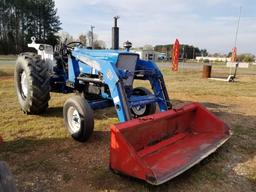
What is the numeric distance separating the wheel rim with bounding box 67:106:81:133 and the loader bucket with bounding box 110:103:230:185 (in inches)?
51.3

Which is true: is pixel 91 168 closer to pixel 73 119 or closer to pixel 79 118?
pixel 79 118

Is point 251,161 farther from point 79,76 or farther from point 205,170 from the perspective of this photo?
point 79,76

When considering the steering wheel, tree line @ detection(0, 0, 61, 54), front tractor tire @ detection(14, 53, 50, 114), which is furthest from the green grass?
tree line @ detection(0, 0, 61, 54)

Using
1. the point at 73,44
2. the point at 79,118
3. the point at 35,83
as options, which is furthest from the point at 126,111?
the point at 73,44

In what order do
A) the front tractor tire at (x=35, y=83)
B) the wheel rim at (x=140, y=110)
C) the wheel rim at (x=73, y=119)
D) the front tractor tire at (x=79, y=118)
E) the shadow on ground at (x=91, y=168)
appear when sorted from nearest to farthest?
the shadow on ground at (x=91, y=168) → the front tractor tire at (x=79, y=118) → the wheel rim at (x=73, y=119) → the front tractor tire at (x=35, y=83) → the wheel rim at (x=140, y=110)

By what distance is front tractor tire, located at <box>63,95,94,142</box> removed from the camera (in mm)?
4227

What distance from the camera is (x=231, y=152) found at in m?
4.21

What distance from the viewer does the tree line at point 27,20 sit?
47.1 m

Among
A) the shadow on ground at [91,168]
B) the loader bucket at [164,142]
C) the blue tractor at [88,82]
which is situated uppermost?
the blue tractor at [88,82]

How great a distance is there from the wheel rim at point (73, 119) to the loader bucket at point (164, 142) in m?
1.30

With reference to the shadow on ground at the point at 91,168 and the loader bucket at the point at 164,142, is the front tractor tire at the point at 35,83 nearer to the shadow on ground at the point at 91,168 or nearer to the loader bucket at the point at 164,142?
the shadow on ground at the point at 91,168

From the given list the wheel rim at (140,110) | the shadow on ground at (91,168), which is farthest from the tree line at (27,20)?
the shadow on ground at (91,168)

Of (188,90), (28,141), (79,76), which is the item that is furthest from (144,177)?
(188,90)

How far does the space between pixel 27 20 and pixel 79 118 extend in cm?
4929
